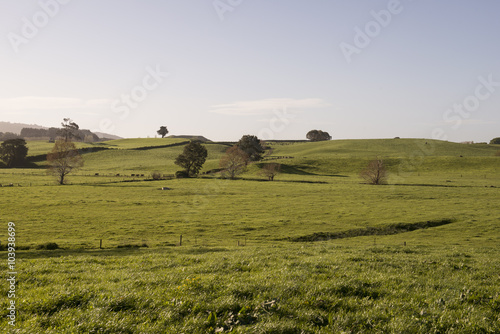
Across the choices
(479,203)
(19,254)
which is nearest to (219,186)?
(479,203)

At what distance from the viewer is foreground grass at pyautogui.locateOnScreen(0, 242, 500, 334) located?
7.93 m

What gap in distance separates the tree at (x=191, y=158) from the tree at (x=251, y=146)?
33084mm

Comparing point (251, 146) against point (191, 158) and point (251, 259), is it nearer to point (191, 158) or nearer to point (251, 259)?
point (191, 158)

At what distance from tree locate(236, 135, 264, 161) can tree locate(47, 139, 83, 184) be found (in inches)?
2694

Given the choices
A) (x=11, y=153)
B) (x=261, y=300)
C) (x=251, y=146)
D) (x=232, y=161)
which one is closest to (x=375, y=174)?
(x=232, y=161)

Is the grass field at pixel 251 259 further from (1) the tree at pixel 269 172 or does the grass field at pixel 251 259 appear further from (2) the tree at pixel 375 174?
(1) the tree at pixel 269 172

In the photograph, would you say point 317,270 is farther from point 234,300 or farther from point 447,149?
point 447,149

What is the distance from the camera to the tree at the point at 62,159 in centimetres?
8619

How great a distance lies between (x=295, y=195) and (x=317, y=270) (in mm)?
59181

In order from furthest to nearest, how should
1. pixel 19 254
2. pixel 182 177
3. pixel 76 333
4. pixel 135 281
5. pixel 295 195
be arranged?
pixel 182 177 < pixel 295 195 < pixel 19 254 < pixel 135 281 < pixel 76 333

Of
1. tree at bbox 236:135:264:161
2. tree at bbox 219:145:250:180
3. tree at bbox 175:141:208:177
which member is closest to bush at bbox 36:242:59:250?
tree at bbox 219:145:250:180

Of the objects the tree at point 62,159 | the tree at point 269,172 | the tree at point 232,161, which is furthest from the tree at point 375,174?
the tree at point 62,159

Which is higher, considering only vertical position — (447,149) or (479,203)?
(447,149)

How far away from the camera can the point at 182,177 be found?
10562 centimetres
